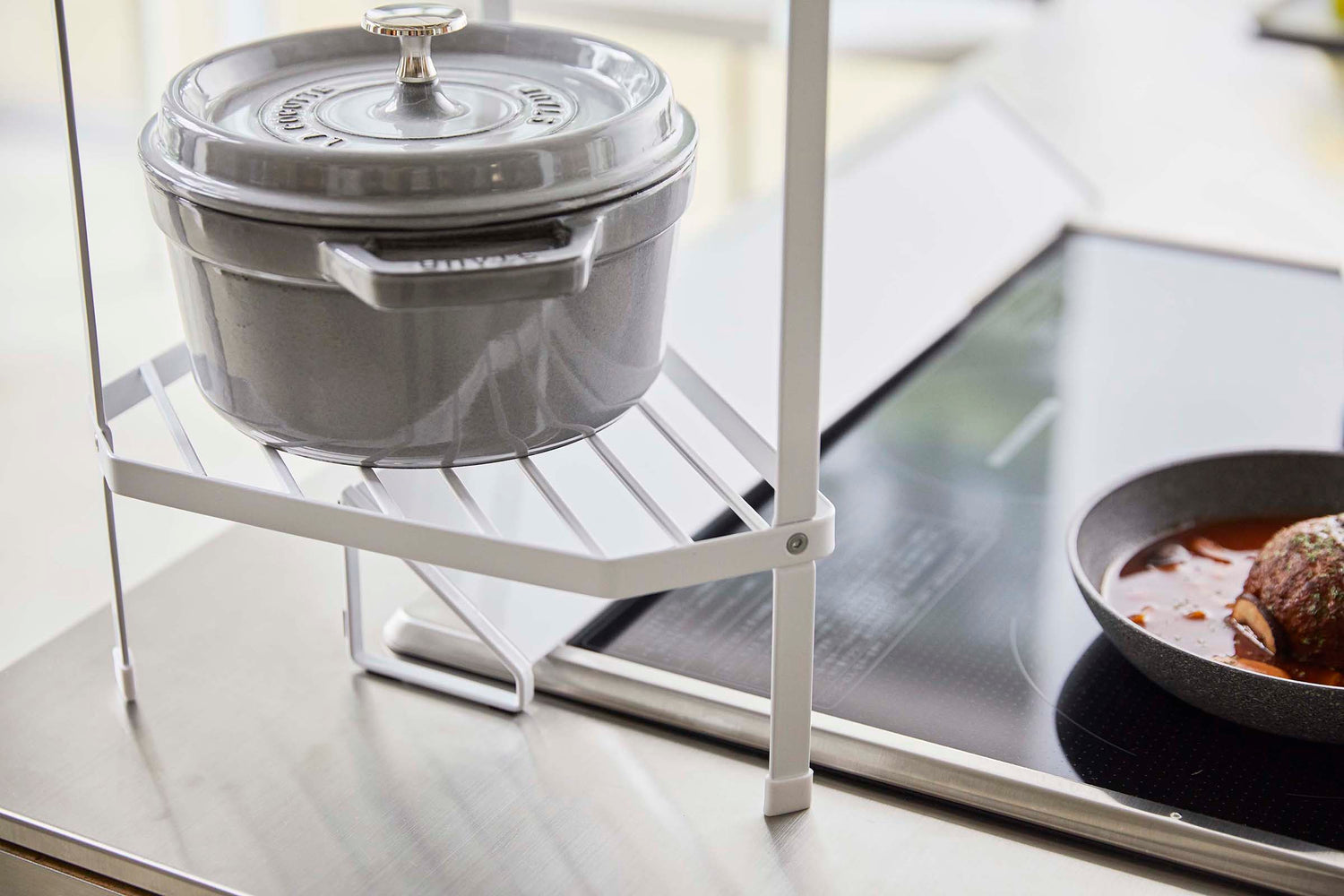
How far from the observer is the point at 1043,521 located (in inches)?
34.9

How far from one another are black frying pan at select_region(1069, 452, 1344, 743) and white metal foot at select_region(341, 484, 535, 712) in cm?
27

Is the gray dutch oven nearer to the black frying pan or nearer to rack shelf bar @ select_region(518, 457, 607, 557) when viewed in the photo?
rack shelf bar @ select_region(518, 457, 607, 557)

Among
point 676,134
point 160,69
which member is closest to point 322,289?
point 676,134

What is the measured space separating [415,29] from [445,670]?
0.34 metres

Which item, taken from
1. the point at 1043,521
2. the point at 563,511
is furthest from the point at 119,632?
the point at 1043,521

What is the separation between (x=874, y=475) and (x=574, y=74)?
42 cm

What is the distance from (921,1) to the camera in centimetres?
306

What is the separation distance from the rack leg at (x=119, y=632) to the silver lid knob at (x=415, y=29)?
0.25m

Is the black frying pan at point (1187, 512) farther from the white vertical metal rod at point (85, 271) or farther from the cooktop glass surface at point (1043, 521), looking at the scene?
the white vertical metal rod at point (85, 271)

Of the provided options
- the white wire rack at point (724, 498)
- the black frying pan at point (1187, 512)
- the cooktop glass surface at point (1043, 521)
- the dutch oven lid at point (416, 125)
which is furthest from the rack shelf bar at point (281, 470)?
the black frying pan at point (1187, 512)

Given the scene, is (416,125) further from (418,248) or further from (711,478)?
(711,478)

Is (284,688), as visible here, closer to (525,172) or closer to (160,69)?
(525,172)

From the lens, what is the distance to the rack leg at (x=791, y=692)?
0.57 m

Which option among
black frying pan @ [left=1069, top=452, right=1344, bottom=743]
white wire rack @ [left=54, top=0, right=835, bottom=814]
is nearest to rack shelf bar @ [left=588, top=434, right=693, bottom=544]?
white wire rack @ [left=54, top=0, right=835, bottom=814]
